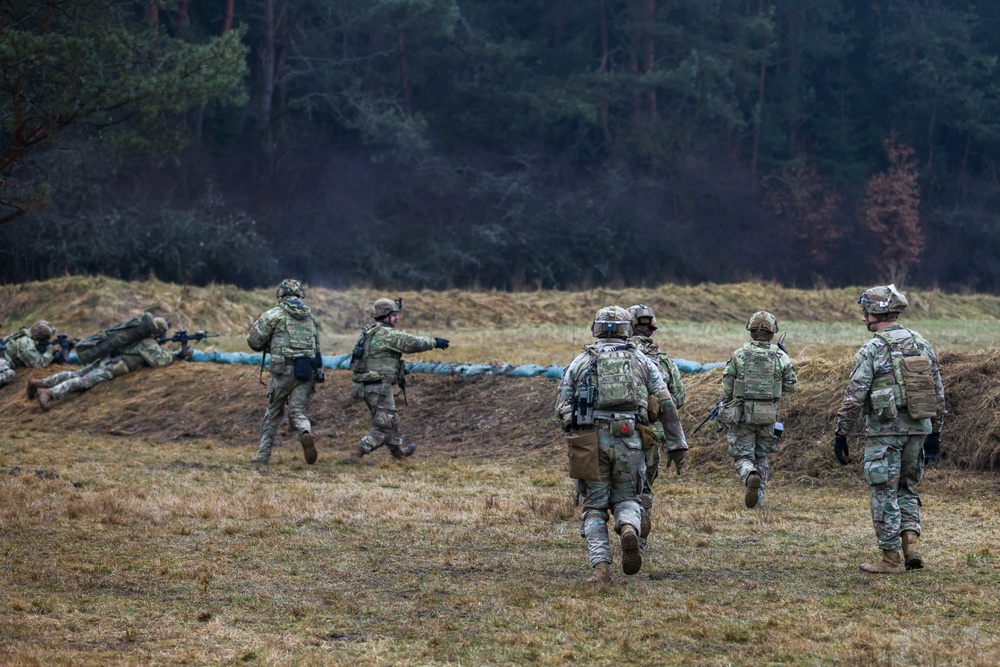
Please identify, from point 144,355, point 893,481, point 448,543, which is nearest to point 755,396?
point 893,481

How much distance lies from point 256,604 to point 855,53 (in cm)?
5653

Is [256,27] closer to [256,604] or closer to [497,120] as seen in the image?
[497,120]

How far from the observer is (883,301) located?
906cm

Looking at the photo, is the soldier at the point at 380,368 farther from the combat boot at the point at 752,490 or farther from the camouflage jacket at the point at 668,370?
the combat boot at the point at 752,490

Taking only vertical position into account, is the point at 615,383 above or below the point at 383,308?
above

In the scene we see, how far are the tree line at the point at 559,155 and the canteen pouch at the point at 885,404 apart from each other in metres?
32.3

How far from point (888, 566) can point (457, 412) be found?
29.4 ft

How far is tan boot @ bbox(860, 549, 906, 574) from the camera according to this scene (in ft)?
28.9

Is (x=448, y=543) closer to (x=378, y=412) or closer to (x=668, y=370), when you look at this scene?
(x=668, y=370)

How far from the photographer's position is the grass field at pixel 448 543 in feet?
23.2

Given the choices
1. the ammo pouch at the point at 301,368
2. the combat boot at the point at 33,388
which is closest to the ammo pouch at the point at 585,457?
the ammo pouch at the point at 301,368

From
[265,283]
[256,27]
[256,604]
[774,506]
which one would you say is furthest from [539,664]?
[256,27]

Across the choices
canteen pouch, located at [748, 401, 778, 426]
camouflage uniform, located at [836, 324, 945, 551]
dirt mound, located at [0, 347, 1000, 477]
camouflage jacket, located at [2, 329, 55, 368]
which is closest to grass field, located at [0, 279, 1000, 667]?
dirt mound, located at [0, 347, 1000, 477]

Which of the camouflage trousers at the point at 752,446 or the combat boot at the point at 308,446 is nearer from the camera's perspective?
the camouflage trousers at the point at 752,446
